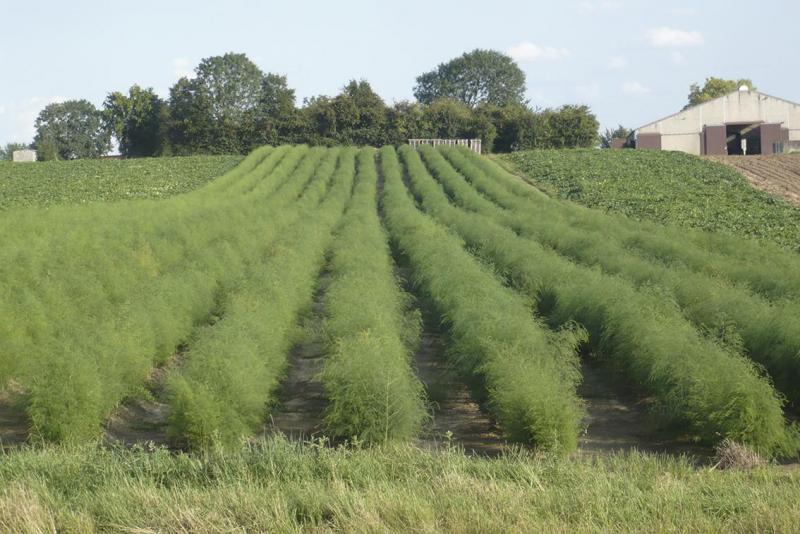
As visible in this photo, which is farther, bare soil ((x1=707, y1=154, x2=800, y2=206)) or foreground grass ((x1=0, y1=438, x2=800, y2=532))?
bare soil ((x1=707, y1=154, x2=800, y2=206))

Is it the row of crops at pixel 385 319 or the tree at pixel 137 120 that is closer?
the row of crops at pixel 385 319

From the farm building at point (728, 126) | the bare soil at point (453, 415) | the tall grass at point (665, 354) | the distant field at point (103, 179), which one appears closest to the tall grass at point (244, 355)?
the bare soil at point (453, 415)

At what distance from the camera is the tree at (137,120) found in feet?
250

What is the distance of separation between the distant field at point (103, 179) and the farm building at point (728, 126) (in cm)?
2976

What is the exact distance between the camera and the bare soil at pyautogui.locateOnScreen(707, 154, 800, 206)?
38.3 meters

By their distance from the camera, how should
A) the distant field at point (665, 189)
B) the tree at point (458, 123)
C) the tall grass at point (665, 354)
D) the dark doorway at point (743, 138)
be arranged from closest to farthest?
the tall grass at point (665, 354) → the distant field at point (665, 189) → the dark doorway at point (743, 138) → the tree at point (458, 123)

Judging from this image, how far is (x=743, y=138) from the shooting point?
209 feet

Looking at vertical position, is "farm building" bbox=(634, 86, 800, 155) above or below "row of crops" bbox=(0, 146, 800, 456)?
above

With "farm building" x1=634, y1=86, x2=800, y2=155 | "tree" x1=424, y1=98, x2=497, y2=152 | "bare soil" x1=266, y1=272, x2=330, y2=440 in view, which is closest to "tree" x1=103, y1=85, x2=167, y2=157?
"tree" x1=424, y1=98, x2=497, y2=152

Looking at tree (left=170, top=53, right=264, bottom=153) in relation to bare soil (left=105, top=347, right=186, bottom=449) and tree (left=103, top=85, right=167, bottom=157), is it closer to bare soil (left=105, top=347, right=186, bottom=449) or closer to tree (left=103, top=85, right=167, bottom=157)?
tree (left=103, top=85, right=167, bottom=157)

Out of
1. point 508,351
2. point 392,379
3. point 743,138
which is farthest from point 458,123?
point 392,379

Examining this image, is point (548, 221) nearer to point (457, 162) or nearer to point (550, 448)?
point (550, 448)

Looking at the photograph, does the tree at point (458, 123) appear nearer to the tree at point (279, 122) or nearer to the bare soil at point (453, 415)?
the tree at point (279, 122)

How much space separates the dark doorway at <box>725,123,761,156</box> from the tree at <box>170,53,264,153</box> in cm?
3464
